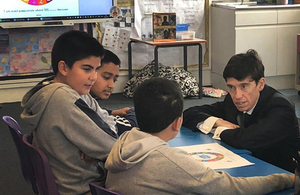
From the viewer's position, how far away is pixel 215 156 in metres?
1.81

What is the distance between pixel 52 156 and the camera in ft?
5.71

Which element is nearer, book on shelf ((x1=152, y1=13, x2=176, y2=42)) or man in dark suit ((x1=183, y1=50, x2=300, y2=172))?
man in dark suit ((x1=183, y1=50, x2=300, y2=172))

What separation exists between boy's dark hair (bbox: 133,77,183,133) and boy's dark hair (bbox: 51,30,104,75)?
518 millimetres

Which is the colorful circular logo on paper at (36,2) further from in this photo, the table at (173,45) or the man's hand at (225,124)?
the man's hand at (225,124)

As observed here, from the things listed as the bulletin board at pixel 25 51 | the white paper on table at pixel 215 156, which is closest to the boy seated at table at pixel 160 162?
the white paper on table at pixel 215 156

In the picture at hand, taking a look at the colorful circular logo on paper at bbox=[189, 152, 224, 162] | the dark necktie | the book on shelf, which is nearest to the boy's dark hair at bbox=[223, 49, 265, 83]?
the dark necktie

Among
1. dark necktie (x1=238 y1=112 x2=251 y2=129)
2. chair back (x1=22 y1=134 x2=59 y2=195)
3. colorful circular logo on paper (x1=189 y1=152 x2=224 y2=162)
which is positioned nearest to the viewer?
chair back (x1=22 y1=134 x2=59 y2=195)

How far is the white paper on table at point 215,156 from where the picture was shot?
1700 mm

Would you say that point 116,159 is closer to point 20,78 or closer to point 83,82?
point 83,82

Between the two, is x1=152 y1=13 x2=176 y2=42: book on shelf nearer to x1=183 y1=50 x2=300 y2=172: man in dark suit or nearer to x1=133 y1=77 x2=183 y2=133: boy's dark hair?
x1=183 y1=50 x2=300 y2=172: man in dark suit

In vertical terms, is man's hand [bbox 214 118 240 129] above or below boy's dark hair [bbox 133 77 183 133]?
below

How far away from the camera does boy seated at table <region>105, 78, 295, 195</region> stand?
4.37ft

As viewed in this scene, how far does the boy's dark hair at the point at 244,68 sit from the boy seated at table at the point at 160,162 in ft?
2.30

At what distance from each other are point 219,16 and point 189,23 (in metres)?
0.37
